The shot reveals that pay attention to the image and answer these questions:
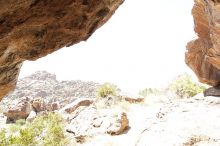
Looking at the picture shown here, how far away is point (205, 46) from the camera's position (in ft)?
57.6

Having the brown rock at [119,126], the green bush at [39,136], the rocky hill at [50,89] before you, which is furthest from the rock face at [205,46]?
the rocky hill at [50,89]

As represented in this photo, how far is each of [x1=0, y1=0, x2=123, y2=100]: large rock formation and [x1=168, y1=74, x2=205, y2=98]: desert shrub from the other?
2287 cm

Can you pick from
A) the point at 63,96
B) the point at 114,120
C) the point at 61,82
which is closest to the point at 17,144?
the point at 114,120

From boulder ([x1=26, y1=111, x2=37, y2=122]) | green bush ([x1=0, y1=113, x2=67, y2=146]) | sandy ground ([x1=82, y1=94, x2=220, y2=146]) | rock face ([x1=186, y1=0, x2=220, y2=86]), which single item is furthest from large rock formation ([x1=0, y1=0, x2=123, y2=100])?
boulder ([x1=26, y1=111, x2=37, y2=122])

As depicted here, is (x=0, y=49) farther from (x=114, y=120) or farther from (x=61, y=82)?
(x=61, y=82)

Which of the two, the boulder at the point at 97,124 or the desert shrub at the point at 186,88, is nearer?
the boulder at the point at 97,124

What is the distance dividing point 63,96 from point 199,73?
130 feet

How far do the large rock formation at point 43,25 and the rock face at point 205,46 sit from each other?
5064 millimetres

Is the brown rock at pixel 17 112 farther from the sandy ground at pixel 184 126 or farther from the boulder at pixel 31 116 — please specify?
the sandy ground at pixel 184 126

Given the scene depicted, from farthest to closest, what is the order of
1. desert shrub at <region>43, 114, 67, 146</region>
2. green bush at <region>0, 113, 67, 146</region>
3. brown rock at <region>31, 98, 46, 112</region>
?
brown rock at <region>31, 98, 46, 112</region>, desert shrub at <region>43, 114, 67, 146</region>, green bush at <region>0, 113, 67, 146</region>

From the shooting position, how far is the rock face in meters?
12.7

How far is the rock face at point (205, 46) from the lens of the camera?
12.7 m

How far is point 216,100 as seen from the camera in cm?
1720

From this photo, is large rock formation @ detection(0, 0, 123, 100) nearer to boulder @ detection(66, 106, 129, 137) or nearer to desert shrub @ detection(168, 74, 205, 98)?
boulder @ detection(66, 106, 129, 137)
